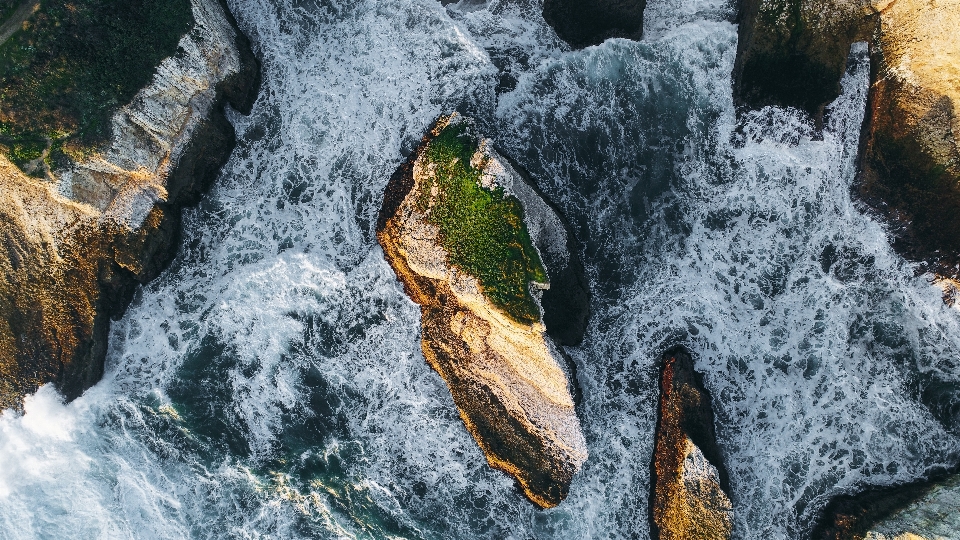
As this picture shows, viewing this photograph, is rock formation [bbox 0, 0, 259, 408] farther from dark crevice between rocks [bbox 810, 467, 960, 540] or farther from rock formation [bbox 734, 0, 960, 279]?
dark crevice between rocks [bbox 810, 467, 960, 540]

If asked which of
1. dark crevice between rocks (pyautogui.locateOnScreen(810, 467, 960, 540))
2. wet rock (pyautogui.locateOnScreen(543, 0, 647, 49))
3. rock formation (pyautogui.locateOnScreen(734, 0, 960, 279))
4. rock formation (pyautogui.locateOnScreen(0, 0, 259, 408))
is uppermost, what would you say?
rock formation (pyautogui.locateOnScreen(734, 0, 960, 279))

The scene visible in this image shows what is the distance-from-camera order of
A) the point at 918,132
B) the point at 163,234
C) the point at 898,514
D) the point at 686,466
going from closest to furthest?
the point at 898,514
the point at 686,466
the point at 918,132
the point at 163,234

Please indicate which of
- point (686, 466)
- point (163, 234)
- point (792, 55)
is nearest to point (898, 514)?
point (686, 466)

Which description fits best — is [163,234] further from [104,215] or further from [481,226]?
[481,226]

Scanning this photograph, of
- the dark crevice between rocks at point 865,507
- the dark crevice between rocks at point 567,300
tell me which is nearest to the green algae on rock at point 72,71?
the dark crevice between rocks at point 567,300

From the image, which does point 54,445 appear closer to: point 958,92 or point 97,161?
point 97,161

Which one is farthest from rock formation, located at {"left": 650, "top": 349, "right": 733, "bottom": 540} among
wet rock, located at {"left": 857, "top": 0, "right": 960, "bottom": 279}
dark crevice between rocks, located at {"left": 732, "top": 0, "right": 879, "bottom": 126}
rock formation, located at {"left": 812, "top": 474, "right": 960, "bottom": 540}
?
dark crevice between rocks, located at {"left": 732, "top": 0, "right": 879, "bottom": 126}

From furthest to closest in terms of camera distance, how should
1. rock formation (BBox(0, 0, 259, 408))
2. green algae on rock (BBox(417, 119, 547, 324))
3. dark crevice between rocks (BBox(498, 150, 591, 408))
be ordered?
dark crevice between rocks (BBox(498, 150, 591, 408)) < rock formation (BBox(0, 0, 259, 408)) < green algae on rock (BBox(417, 119, 547, 324))
